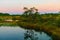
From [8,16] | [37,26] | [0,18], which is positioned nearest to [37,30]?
[37,26]

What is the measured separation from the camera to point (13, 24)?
45.8m

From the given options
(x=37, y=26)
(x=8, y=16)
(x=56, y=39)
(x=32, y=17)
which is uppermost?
(x=32, y=17)

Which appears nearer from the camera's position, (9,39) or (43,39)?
(43,39)

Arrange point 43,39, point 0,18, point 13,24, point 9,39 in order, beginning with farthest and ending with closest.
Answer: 1. point 0,18
2. point 13,24
3. point 9,39
4. point 43,39

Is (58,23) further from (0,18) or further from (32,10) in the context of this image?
(0,18)

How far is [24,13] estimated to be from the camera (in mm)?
21328

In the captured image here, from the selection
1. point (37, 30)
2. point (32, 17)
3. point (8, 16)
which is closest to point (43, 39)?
point (32, 17)

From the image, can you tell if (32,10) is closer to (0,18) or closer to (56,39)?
(56,39)

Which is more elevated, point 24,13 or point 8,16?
point 24,13

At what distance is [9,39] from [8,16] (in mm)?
31454

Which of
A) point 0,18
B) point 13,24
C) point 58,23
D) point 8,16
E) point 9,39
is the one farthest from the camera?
point 8,16

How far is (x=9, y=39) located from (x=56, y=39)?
685 cm

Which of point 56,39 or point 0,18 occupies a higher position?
point 56,39

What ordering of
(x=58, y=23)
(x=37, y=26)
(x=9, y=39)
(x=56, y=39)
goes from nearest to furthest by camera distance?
(x=56, y=39), (x=9, y=39), (x=58, y=23), (x=37, y=26)
